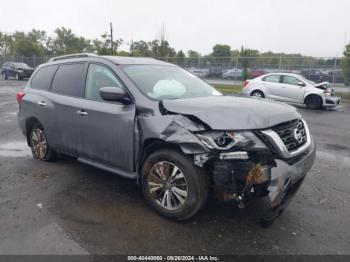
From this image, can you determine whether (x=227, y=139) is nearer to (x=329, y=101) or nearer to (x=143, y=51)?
(x=329, y=101)

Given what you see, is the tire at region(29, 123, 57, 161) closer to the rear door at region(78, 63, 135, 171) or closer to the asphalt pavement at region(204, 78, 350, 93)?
the rear door at region(78, 63, 135, 171)

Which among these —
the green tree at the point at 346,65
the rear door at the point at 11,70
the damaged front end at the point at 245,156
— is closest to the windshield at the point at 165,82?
the damaged front end at the point at 245,156

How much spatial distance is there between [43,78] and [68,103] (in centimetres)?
122

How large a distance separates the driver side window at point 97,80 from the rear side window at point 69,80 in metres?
0.15

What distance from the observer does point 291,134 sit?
3232 millimetres

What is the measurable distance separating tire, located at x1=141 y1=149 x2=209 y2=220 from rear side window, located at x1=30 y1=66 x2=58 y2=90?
2.63 metres

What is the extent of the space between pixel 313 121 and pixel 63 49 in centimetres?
5408

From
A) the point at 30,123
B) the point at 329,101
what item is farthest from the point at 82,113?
the point at 329,101

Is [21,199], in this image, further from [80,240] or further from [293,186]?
[293,186]

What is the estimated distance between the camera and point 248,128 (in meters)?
2.97

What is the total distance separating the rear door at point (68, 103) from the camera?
4.34 meters

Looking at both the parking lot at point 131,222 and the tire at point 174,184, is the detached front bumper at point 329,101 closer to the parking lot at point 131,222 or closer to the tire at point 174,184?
the parking lot at point 131,222

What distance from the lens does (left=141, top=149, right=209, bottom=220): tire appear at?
10.2 feet

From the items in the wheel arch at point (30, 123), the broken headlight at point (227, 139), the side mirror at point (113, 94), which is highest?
the side mirror at point (113, 94)
